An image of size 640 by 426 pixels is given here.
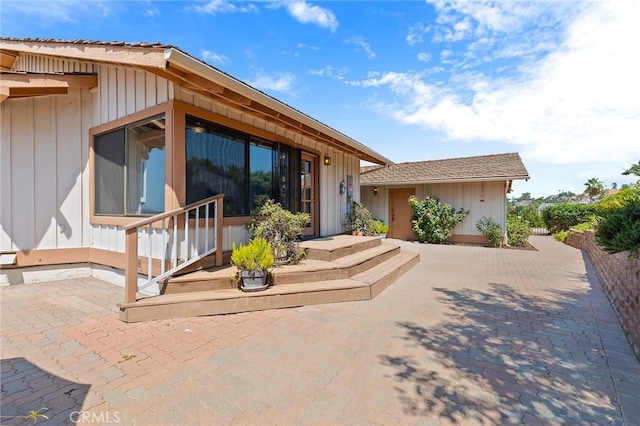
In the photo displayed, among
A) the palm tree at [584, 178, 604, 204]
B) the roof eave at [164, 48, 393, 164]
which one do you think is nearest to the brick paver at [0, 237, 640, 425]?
the roof eave at [164, 48, 393, 164]

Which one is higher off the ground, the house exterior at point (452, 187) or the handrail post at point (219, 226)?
the house exterior at point (452, 187)

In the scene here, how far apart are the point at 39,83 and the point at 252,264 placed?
4997mm

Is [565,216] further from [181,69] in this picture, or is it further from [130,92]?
[130,92]

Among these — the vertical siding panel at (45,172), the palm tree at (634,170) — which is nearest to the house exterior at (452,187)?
the palm tree at (634,170)

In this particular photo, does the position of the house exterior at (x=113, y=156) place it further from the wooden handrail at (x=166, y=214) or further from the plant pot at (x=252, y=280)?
the plant pot at (x=252, y=280)

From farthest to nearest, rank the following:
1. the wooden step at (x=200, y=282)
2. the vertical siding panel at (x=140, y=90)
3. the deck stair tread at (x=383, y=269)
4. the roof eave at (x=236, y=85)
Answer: the deck stair tread at (x=383, y=269) < the vertical siding panel at (x=140, y=90) < the wooden step at (x=200, y=282) < the roof eave at (x=236, y=85)

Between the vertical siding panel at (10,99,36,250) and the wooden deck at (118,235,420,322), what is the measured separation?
365 cm

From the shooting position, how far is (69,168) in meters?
5.70

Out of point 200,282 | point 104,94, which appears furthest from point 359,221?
point 104,94

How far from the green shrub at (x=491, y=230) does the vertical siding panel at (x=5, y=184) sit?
540 inches

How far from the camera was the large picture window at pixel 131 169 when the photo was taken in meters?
4.58

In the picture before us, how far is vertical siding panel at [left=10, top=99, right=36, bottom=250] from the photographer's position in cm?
538

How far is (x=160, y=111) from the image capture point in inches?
173

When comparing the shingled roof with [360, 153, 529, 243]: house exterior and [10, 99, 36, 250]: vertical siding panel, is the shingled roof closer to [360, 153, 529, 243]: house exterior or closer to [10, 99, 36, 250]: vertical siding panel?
[360, 153, 529, 243]: house exterior
